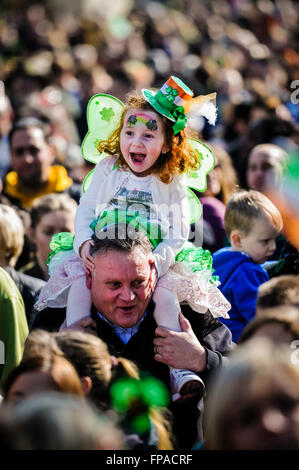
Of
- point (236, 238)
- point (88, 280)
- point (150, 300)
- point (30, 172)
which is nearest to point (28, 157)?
point (30, 172)

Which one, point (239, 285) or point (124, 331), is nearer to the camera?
point (124, 331)

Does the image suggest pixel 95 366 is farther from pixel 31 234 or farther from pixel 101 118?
pixel 31 234

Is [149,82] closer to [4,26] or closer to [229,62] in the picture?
[229,62]

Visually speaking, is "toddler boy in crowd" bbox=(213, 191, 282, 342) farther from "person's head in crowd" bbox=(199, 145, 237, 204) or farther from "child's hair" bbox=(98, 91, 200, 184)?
"person's head in crowd" bbox=(199, 145, 237, 204)

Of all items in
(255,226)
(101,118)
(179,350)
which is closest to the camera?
(179,350)

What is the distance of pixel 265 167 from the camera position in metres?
5.72

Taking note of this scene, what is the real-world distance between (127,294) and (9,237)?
1422 mm

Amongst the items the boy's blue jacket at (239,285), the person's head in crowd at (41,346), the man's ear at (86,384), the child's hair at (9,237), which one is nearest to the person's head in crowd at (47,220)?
the child's hair at (9,237)

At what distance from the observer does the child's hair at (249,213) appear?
4.19m

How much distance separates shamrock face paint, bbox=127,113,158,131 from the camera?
12.4ft

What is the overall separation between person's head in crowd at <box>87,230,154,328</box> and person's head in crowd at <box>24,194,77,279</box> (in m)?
1.67

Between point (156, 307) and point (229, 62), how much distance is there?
982 cm

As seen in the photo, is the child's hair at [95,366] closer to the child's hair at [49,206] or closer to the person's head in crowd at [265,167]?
the child's hair at [49,206]
